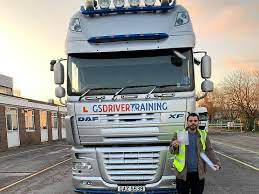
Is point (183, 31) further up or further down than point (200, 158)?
further up

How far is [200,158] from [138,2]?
3514 mm

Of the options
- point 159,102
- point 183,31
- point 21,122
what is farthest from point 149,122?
point 21,122

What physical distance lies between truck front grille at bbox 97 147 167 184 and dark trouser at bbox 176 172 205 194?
85cm

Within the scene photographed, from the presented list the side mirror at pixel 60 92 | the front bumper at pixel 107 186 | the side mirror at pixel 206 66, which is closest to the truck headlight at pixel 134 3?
the side mirror at pixel 206 66

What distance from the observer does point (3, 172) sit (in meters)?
13.6

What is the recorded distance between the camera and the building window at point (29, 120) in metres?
34.1

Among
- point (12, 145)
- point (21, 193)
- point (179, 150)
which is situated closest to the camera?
point (179, 150)

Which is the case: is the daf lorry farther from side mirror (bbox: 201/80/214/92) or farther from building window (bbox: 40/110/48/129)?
building window (bbox: 40/110/48/129)

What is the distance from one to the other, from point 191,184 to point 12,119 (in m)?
27.2

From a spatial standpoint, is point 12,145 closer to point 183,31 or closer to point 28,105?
point 28,105

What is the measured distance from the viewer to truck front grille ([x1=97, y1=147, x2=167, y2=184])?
670cm

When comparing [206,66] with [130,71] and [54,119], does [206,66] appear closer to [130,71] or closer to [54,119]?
[130,71]

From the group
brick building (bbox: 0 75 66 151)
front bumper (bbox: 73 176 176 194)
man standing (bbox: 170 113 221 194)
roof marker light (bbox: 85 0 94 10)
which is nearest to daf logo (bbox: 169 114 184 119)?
man standing (bbox: 170 113 221 194)

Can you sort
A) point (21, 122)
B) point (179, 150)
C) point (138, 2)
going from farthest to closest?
point (21, 122) < point (138, 2) < point (179, 150)
